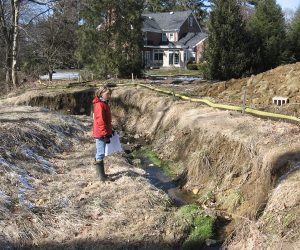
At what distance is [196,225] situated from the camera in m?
7.16

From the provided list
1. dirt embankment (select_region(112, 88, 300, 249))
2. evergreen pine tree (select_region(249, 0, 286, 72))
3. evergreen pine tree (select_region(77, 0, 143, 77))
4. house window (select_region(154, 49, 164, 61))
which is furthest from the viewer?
house window (select_region(154, 49, 164, 61))

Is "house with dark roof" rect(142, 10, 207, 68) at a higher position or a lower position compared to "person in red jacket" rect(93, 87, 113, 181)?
higher

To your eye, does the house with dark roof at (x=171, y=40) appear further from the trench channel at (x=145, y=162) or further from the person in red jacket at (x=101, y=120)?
the person in red jacket at (x=101, y=120)

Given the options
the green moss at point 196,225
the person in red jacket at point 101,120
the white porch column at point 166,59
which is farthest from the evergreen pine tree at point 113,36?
the green moss at point 196,225

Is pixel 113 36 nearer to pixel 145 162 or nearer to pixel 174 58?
pixel 145 162

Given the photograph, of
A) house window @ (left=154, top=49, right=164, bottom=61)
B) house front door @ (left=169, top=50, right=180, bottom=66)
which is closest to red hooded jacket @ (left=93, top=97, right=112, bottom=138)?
house front door @ (left=169, top=50, right=180, bottom=66)

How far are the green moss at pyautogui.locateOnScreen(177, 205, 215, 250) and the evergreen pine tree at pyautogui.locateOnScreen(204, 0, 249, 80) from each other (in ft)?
70.4

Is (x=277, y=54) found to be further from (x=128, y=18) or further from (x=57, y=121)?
(x=57, y=121)

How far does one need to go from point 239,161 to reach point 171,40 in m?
51.6

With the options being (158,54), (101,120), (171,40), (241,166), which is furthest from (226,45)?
(171,40)

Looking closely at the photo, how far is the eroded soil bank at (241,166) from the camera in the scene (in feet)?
18.3

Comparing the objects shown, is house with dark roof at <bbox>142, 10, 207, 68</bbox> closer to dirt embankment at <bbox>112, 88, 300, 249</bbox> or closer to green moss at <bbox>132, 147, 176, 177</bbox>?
green moss at <bbox>132, 147, 176, 177</bbox>

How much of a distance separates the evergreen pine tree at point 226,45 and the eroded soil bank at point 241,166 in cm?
1361

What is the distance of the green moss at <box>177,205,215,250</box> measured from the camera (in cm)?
666
